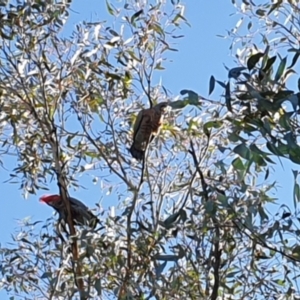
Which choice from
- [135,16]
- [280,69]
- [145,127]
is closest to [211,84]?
[280,69]

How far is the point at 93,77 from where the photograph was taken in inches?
144

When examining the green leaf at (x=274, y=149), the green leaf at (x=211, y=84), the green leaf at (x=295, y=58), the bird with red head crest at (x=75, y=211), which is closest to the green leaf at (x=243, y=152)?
the green leaf at (x=274, y=149)

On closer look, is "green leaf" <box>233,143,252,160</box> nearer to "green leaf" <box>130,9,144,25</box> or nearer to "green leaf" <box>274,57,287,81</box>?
"green leaf" <box>274,57,287,81</box>

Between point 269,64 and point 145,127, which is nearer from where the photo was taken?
point 269,64

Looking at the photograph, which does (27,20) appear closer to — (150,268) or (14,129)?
(14,129)

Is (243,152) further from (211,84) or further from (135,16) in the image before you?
(135,16)

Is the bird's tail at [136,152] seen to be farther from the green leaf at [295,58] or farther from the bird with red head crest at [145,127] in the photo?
the green leaf at [295,58]

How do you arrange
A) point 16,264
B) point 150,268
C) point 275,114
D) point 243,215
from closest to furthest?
point 275,114 < point 243,215 < point 150,268 < point 16,264

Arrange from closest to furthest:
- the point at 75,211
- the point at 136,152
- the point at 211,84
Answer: the point at 211,84
the point at 75,211
the point at 136,152

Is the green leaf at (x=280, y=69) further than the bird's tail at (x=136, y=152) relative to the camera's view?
No

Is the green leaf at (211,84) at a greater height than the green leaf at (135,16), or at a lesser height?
lesser

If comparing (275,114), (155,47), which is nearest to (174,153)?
(155,47)

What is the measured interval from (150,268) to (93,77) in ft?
3.05

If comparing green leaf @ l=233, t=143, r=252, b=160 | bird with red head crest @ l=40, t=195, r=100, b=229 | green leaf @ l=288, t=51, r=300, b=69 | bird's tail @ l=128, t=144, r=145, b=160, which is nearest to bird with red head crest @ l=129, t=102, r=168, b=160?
bird's tail @ l=128, t=144, r=145, b=160
